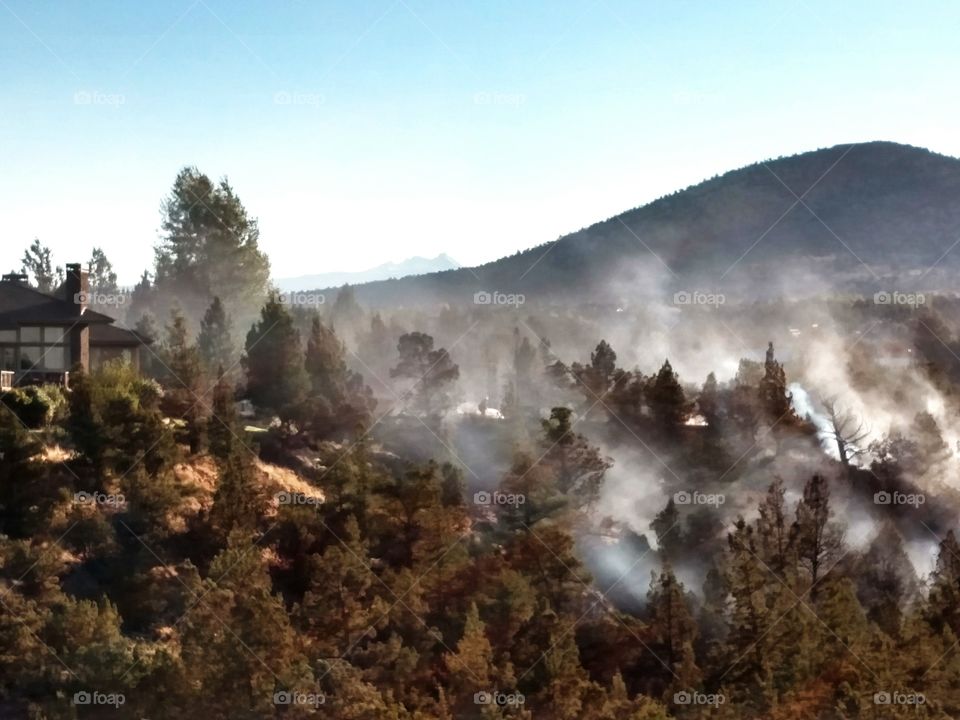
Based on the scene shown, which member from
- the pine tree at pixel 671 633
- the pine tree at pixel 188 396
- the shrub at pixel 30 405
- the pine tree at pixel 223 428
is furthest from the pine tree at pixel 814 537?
the shrub at pixel 30 405

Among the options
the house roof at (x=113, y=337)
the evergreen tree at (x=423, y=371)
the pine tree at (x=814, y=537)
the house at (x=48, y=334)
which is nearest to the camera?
the house at (x=48, y=334)

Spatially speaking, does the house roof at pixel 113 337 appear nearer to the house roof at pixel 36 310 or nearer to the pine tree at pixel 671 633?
the house roof at pixel 36 310

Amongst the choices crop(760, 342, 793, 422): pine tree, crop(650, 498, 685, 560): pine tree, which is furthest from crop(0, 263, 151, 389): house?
crop(760, 342, 793, 422): pine tree

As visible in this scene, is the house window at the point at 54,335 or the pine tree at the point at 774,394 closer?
the house window at the point at 54,335

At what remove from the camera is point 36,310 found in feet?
206

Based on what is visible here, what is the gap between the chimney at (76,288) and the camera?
63.4 meters

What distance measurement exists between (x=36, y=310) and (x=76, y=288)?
2743 millimetres

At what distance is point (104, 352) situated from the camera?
65875 mm

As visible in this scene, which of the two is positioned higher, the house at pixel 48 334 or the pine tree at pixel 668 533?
the house at pixel 48 334

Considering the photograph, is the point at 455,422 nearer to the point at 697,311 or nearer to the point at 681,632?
the point at 681,632

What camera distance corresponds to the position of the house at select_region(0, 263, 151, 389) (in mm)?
61156

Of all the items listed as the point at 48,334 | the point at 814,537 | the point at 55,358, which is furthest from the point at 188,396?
the point at 814,537

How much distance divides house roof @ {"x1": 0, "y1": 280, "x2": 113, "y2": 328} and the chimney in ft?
0.57

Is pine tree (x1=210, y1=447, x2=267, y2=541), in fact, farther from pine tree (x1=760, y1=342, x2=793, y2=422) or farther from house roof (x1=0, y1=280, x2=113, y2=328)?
pine tree (x1=760, y1=342, x2=793, y2=422)
